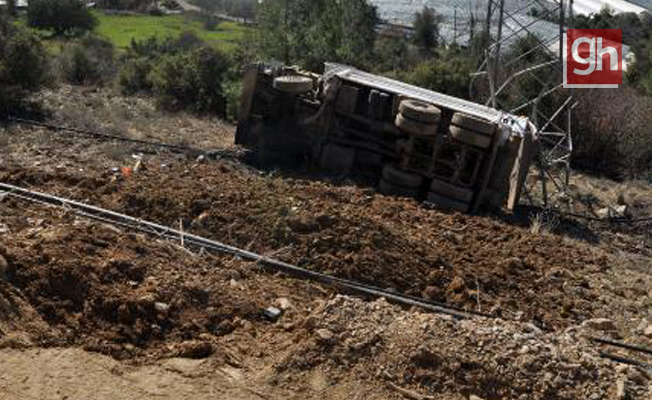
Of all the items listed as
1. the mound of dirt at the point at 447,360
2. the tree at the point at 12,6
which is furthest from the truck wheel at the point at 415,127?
the tree at the point at 12,6

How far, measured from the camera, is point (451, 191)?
1207cm

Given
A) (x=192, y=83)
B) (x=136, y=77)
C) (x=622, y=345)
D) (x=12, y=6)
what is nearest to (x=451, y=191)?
(x=622, y=345)

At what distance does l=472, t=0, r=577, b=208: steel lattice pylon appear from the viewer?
13.9 meters

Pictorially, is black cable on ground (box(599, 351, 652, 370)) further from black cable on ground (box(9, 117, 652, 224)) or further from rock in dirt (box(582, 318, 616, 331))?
black cable on ground (box(9, 117, 652, 224))

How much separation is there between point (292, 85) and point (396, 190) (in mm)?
2534

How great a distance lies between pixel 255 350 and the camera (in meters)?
6.71

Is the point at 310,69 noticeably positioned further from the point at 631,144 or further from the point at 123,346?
the point at 123,346

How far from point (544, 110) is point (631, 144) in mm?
2641

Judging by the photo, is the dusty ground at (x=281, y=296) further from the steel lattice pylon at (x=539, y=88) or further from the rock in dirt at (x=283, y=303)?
the steel lattice pylon at (x=539, y=88)

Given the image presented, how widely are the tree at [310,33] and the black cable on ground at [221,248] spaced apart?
11521 mm

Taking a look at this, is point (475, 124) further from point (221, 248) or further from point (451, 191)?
point (221, 248)

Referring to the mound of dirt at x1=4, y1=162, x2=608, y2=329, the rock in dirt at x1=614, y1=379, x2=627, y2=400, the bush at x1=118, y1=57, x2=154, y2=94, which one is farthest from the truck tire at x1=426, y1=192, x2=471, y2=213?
the bush at x1=118, y1=57, x2=154, y2=94

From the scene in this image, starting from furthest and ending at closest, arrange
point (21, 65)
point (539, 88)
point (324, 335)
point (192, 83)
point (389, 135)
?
point (539, 88)
point (192, 83)
point (21, 65)
point (389, 135)
point (324, 335)

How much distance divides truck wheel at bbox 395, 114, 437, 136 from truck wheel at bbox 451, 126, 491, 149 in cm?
35
